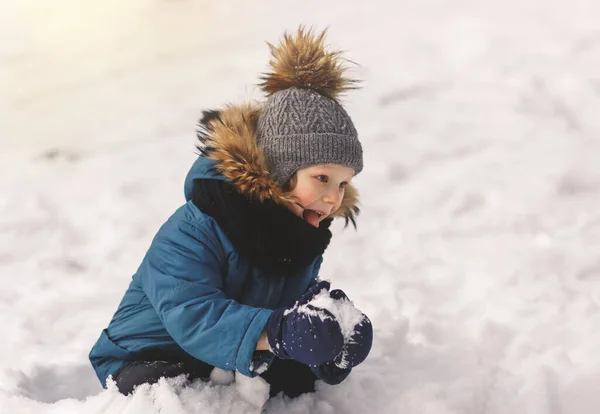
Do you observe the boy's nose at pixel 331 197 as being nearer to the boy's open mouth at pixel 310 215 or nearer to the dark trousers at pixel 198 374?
the boy's open mouth at pixel 310 215

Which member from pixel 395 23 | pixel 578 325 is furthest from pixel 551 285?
pixel 395 23

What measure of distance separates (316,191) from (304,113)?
207mm

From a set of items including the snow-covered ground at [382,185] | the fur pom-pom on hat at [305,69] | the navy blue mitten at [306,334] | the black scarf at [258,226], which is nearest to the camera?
the navy blue mitten at [306,334]

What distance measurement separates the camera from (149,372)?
1.64 metres

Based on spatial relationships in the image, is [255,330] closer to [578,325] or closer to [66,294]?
[578,325]

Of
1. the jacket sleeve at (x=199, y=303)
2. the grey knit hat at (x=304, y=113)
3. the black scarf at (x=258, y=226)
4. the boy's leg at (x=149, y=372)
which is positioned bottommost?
the boy's leg at (x=149, y=372)

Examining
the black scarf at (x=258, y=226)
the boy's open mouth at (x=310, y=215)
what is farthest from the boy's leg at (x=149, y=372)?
the boy's open mouth at (x=310, y=215)

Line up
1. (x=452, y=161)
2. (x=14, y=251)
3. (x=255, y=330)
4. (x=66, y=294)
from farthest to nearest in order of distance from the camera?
(x=452, y=161)
(x=14, y=251)
(x=66, y=294)
(x=255, y=330)

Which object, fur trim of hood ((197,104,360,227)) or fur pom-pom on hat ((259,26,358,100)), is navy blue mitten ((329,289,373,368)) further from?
fur pom-pom on hat ((259,26,358,100))

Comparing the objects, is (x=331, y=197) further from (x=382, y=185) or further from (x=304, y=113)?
(x=382, y=185)

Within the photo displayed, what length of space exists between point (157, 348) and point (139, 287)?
0.19 meters

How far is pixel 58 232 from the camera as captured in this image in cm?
295

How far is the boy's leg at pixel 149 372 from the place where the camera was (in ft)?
5.34

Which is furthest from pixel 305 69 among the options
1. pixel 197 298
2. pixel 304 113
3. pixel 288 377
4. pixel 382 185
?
pixel 382 185
